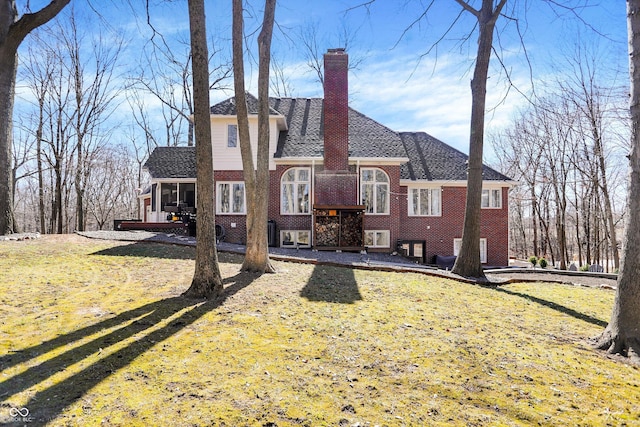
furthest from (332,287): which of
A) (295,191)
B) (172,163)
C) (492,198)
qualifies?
(172,163)

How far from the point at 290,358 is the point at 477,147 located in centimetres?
792

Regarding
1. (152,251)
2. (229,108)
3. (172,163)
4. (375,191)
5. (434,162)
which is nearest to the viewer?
(152,251)

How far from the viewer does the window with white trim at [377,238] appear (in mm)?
17109

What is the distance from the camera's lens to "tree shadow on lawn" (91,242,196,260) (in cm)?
916

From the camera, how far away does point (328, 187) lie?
16453 mm

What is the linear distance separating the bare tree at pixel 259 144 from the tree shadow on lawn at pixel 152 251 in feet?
7.08

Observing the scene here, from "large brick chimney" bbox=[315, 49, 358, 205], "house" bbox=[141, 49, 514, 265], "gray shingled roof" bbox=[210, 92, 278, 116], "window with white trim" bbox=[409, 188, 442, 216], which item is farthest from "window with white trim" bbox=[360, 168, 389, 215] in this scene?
"gray shingled roof" bbox=[210, 92, 278, 116]

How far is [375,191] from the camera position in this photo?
1717 centimetres

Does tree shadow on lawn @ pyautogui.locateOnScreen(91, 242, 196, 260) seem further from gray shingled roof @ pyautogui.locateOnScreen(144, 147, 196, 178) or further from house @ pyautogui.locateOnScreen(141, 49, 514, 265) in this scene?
gray shingled roof @ pyautogui.locateOnScreen(144, 147, 196, 178)

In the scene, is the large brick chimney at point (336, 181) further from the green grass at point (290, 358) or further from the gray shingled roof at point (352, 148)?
the green grass at point (290, 358)

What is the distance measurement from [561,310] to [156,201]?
57.8 feet

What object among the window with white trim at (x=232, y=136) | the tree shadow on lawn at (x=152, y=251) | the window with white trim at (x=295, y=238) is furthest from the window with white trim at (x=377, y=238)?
the tree shadow on lawn at (x=152, y=251)

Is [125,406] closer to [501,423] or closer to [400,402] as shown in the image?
[400,402]

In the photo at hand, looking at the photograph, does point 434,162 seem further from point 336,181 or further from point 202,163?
point 202,163
